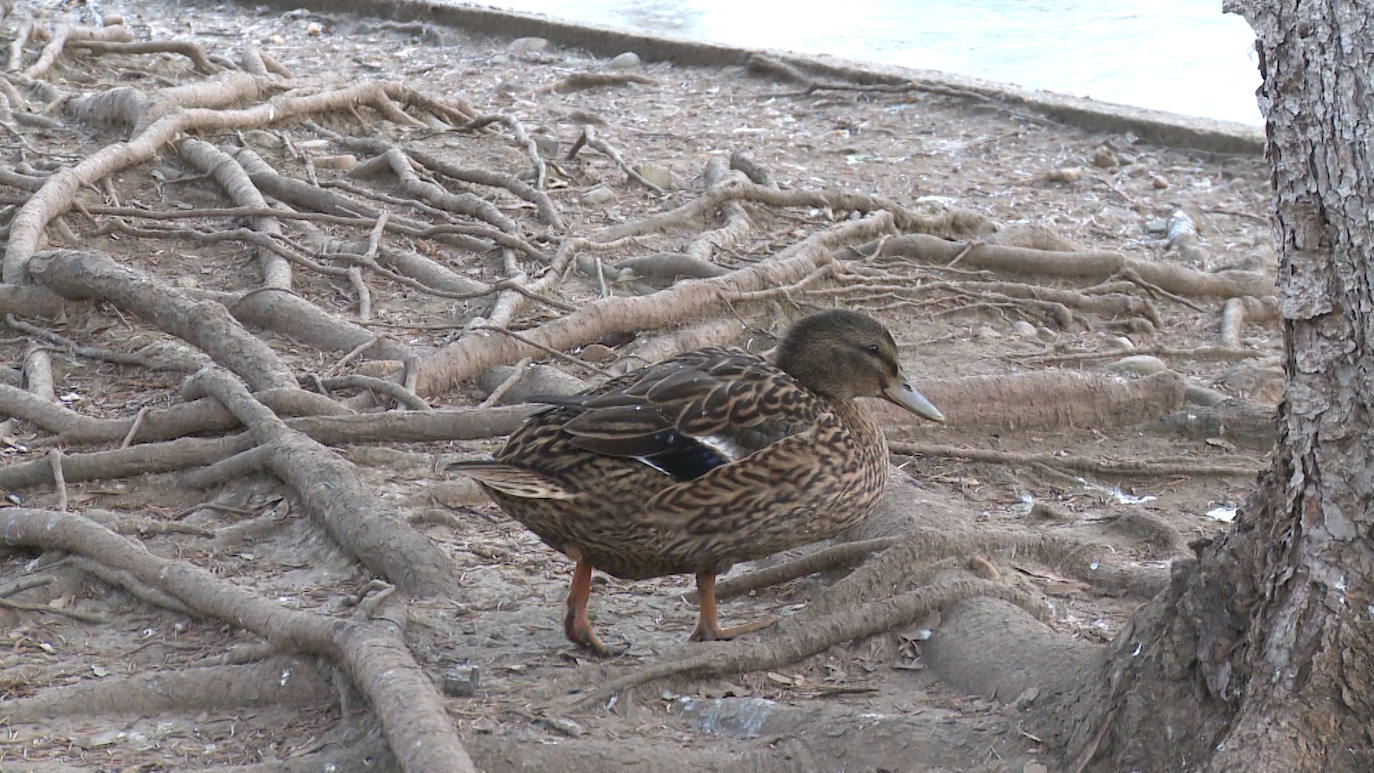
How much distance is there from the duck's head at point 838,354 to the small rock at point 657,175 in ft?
15.2

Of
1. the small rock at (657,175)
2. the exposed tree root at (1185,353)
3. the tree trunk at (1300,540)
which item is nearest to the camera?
the tree trunk at (1300,540)

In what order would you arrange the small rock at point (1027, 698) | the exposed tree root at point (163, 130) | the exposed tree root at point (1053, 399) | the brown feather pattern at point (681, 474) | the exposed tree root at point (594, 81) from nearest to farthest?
the small rock at point (1027, 698) < the brown feather pattern at point (681, 474) < the exposed tree root at point (1053, 399) < the exposed tree root at point (163, 130) < the exposed tree root at point (594, 81)

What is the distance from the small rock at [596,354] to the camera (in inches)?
242

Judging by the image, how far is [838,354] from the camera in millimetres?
4191

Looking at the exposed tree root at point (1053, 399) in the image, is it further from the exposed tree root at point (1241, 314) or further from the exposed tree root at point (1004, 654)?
the exposed tree root at point (1004, 654)

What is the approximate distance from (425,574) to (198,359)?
1971 mm

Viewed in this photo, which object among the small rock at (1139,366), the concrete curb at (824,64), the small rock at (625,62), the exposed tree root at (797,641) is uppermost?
the concrete curb at (824,64)

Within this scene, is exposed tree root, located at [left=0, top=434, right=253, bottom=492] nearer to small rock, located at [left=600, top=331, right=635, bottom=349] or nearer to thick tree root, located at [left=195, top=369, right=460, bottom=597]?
thick tree root, located at [left=195, top=369, right=460, bottom=597]

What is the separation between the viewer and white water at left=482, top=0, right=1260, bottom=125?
42.5ft

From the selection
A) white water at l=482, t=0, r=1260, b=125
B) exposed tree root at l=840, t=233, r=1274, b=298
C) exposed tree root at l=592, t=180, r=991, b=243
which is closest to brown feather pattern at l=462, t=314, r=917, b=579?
exposed tree root at l=592, t=180, r=991, b=243

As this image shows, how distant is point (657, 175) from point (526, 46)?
400 centimetres

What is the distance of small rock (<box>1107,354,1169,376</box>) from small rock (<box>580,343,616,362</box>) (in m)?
2.16

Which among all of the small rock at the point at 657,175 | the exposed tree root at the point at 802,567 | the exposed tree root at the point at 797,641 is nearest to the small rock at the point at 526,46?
the small rock at the point at 657,175

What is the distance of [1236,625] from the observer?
289 centimetres
